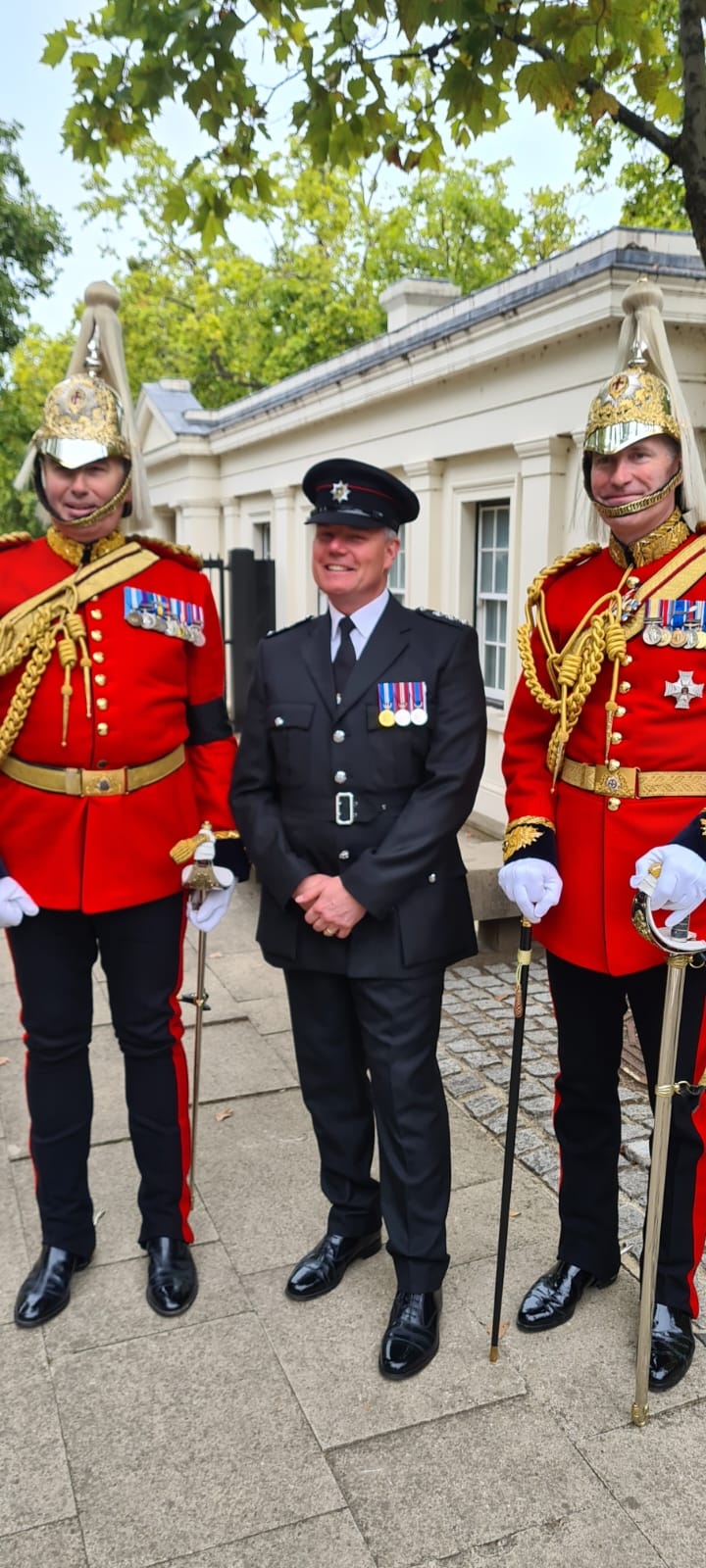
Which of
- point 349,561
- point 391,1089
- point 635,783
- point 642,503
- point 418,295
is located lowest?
point 391,1089

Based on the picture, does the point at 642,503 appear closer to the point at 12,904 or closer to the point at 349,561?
the point at 349,561

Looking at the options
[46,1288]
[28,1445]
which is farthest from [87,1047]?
[28,1445]

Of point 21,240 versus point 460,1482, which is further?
point 21,240

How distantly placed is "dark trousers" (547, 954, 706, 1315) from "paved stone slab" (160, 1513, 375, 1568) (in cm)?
95

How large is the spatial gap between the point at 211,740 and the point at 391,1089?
1.01 meters

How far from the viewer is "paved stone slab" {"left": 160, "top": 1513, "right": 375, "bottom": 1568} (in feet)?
7.39

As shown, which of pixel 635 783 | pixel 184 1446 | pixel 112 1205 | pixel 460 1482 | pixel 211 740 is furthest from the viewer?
pixel 112 1205

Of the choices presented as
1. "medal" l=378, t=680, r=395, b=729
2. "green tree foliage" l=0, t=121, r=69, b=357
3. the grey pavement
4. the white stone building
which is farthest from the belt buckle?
"green tree foliage" l=0, t=121, r=69, b=357

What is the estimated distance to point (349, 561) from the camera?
280 centimetres

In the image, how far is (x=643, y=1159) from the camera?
3.89 meters

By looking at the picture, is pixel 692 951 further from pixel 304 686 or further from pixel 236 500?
pixel 236 500

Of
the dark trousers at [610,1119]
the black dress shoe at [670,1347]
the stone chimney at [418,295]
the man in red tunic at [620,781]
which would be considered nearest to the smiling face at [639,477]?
the man in red tunic at [620,781]

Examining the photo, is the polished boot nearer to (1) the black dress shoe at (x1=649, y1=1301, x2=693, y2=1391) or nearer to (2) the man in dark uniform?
(2) the man in dark uniform

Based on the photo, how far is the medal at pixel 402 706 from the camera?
9.19 ft
